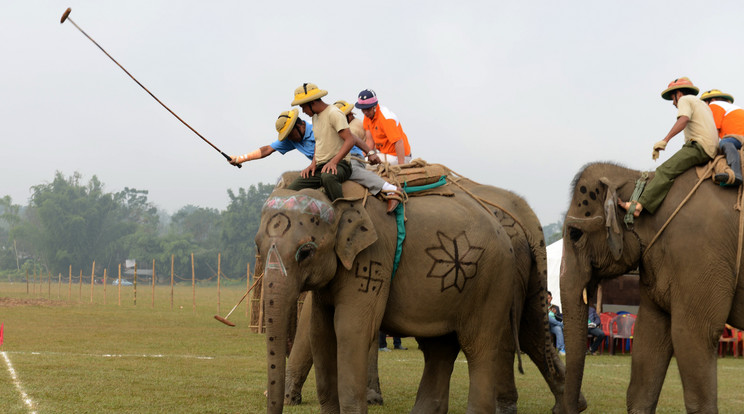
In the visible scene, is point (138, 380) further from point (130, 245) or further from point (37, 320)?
point (130, 245)

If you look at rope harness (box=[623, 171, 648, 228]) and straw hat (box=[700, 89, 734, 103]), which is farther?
straw hat (box=[700, 89, 734, 103])

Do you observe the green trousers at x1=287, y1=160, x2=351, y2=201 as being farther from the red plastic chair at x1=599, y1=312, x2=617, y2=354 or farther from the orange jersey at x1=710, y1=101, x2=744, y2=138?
the red plastic chair at x1=599, y1=312, x2=617, y2=354

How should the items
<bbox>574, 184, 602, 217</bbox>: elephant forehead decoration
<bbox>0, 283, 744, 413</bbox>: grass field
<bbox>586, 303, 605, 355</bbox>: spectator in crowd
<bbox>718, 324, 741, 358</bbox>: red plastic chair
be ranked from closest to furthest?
<bbox>574, 184, 602, 217</bbox>: elephant forehead decoration, <bbox>0, 283, 744, 413</bbox>: grass field, <bbox>586, 303, 605, 355</bbox>: spectator in crowd, <bbox>718, 324, 741, 358</bbox>: red plastic chair

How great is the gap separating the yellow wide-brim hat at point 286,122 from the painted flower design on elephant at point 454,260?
1.85 metres

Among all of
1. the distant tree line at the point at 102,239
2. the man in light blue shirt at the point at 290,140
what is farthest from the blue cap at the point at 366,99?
the distant tree line at the point at 102,239

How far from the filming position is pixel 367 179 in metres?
8.40

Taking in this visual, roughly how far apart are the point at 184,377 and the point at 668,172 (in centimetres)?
819

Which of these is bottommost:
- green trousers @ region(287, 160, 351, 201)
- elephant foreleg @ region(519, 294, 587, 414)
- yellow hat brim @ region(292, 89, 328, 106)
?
elephant foreleg @ region(519, 294, 587, 414)

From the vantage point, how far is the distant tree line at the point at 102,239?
120m

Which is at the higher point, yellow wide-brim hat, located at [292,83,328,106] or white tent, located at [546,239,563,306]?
yellow wide-brim hat, located at [292,83,328,106]

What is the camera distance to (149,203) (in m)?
154

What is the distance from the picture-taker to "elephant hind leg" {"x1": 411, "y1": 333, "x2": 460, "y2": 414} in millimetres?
9039

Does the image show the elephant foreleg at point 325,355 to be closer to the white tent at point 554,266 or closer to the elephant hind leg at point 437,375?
the elephant hind leg at point 437,375

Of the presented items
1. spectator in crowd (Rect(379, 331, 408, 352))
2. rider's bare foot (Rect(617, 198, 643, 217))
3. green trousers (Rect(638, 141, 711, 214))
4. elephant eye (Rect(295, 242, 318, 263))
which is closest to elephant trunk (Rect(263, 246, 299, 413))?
elephant eye (Rect(295, 242, 318, 263))
